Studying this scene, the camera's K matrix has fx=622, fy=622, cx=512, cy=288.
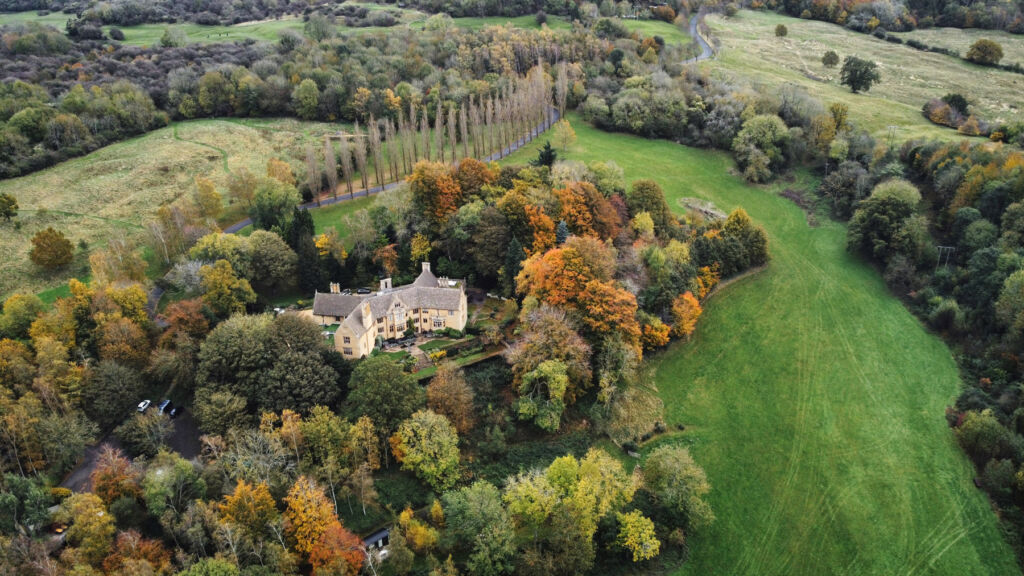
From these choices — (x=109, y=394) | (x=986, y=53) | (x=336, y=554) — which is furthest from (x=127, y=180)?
(x=986, y=53)

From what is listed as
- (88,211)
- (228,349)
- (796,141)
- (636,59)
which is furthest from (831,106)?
(88,211)

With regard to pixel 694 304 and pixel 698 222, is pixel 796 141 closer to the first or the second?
pixel 698 222

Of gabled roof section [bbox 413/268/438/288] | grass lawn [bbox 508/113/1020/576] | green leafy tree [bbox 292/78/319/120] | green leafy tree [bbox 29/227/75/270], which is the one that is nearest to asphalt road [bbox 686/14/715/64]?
grass lawn [bbox 508/113/1020/576]

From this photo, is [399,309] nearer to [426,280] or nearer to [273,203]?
[426,280]

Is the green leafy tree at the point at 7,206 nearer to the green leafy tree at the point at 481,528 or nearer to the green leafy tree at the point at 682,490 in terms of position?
the green leafy tree at the point at 481,528

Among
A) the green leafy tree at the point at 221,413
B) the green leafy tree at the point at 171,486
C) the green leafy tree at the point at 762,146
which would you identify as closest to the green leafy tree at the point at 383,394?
the green leafy tree at the point at 221,413
